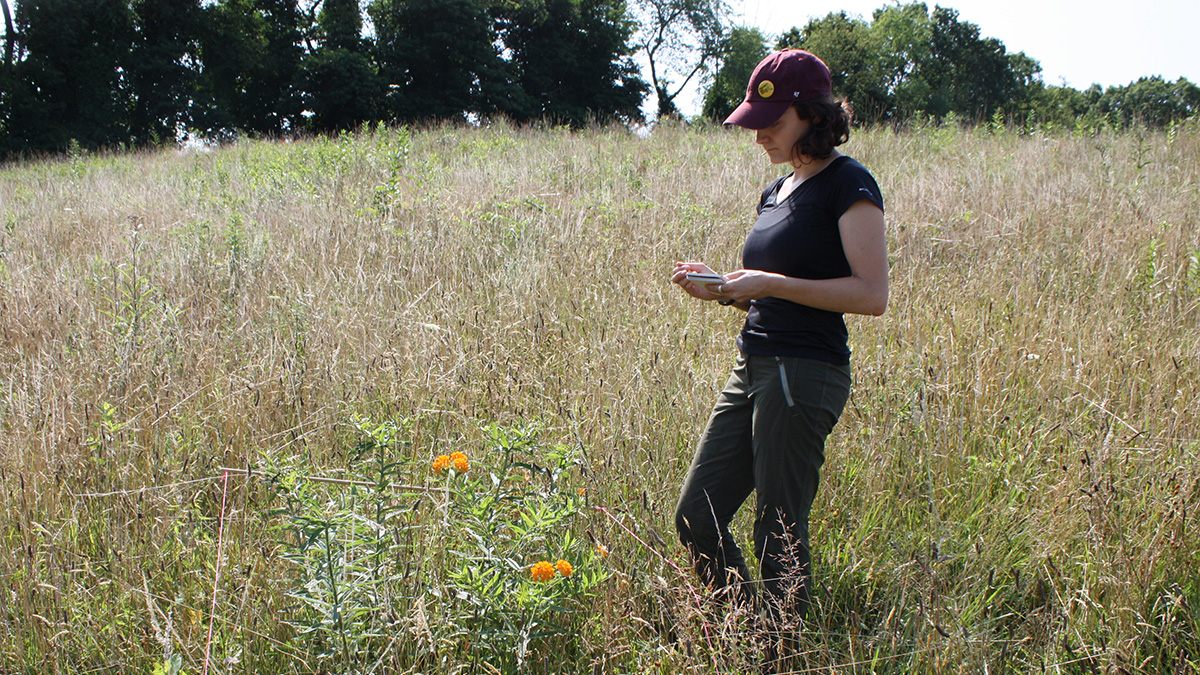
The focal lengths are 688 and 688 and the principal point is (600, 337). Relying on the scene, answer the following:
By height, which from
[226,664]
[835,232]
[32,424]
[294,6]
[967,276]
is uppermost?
[294,6]

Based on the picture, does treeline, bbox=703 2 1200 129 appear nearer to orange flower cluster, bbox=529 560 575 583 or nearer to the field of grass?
the field of grass

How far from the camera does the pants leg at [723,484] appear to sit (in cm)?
208

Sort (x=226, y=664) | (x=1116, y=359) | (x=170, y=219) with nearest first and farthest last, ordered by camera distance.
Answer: (x=226, y=664) → (x=1116, y=359) → (x=170, y=219)

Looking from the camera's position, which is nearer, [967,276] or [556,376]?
[556,376]

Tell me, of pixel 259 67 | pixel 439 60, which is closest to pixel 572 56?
pixel 439 60

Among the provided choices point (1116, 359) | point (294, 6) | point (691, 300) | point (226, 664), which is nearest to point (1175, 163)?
point (1116, 359)

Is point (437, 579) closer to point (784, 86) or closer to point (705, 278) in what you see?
point (705, 278)

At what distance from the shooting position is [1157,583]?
207 cm

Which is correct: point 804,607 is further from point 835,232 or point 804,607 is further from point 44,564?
point 44,564

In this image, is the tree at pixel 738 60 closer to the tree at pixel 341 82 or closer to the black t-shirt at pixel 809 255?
the tree at pixel 341 82

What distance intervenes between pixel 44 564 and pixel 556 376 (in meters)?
1.91

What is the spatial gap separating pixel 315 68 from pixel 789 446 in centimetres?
2961

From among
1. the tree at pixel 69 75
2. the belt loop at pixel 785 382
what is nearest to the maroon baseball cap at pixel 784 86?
the belt loop at pixel 785 382

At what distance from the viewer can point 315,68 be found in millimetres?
26875
